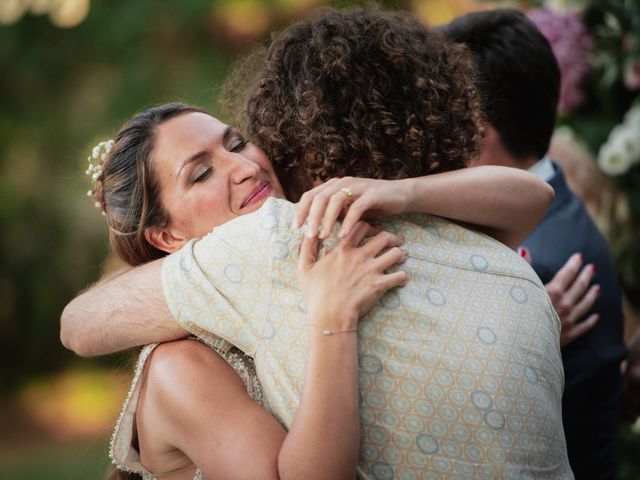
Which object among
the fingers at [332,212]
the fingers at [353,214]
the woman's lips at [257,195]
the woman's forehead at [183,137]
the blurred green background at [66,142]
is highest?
the woman's forehead at [183,137]

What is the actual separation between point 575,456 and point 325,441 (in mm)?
1581

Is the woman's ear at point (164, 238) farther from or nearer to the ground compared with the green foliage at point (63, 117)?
farther from the ground

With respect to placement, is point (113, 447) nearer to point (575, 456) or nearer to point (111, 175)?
point (111, 175)

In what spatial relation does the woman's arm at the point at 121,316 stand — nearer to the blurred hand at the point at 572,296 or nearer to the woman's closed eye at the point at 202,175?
the woman's closed eye at the point at 202,175

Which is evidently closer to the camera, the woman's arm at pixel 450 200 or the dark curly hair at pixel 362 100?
Answer: the woman's arm at pixel 450 200

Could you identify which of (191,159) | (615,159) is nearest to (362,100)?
(191,159)

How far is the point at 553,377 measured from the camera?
6.22 ft

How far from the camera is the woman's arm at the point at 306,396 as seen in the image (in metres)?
1.62

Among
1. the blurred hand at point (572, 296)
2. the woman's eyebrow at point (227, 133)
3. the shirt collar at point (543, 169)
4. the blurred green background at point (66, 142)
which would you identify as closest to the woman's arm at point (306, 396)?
the woman's eyebrow at point (227, 133)

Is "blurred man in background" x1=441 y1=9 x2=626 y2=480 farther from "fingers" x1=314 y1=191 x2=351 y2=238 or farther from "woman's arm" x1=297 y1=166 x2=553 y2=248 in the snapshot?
"fingers" x1=314 y1=191 x2=351 y2=238

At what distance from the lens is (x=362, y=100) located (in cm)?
192

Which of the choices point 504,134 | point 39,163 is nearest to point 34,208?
point 39,163

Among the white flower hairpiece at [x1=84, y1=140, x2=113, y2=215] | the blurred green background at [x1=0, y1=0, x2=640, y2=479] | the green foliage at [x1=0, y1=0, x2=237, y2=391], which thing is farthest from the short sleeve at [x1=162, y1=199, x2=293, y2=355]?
the green foliage at [x1=0, y1=0, x2=237, y2=391]

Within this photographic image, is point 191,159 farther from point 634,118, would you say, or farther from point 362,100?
point 634,118
